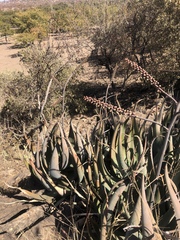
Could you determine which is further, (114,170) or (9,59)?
(9,59)

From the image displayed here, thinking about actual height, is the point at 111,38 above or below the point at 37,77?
above

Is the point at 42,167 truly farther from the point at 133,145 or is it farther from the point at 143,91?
the point at 143,91

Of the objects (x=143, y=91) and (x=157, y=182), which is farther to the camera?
(x=143, y=91)

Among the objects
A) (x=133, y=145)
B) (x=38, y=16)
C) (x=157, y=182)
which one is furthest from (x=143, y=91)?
(x=38, y=16)

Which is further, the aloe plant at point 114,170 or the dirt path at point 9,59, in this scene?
the dirt path at point 9,59

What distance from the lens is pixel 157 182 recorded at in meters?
2.09

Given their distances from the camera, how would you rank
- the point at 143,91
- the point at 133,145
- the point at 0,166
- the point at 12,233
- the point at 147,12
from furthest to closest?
the point at 143,91 < the point at 147,12 < the point at 0,166 < the point at 133,145 < the point at 12,233

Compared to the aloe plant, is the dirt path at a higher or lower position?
lower

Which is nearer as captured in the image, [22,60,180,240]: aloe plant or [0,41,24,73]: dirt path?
[22,60,180,240]: aloe plant

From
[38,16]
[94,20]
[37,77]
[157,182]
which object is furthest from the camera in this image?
[38,16]

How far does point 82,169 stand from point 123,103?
883cm

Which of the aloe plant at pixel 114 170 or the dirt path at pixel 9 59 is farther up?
the aloe plant at pixel 114 170

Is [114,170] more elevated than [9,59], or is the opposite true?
[114,170]

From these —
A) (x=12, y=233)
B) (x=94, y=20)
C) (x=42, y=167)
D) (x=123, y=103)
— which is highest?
(x=94, y=20)
